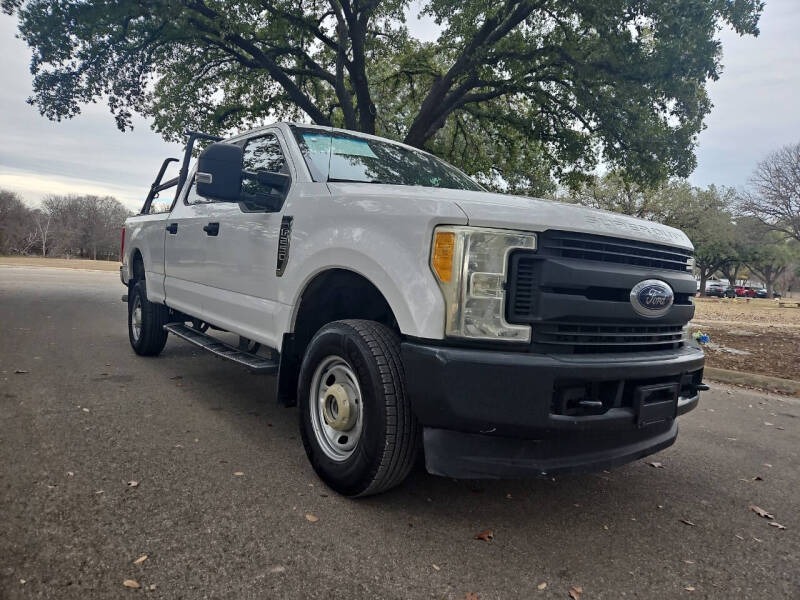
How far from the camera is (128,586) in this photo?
6.04 feet

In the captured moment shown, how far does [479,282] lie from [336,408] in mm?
1041

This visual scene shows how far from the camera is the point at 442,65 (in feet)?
50.8

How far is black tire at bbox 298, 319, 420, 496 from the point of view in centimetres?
238

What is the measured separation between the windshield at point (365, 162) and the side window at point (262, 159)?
0.60 ft

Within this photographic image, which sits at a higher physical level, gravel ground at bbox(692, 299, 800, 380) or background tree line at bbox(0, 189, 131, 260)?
background tree line at bbox(0, 189, 131, 260)

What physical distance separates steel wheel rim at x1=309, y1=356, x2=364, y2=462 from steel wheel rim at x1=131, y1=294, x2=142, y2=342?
3.73 meters

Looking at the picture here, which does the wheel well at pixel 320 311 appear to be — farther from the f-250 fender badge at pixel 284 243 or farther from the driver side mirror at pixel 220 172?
the driver side mirror at pixel 220 172

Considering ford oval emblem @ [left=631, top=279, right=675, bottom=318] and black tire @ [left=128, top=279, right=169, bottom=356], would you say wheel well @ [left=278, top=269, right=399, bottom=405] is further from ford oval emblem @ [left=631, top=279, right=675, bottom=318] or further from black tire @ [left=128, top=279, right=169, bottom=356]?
black tire @ [left=128, top=279, right=169, bottom=356]

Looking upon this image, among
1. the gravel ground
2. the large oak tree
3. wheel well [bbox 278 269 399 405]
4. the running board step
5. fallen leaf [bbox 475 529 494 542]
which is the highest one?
the large oak tree

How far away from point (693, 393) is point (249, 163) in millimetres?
3337

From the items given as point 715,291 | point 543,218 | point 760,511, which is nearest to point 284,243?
point 543,218

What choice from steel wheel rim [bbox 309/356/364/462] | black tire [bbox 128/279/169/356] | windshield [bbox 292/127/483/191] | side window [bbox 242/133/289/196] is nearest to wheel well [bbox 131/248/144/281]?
black tire [bbox 128/279/169/356]

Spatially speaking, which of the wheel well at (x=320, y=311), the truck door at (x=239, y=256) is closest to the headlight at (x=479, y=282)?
the wheel well at (x=320, y=311)

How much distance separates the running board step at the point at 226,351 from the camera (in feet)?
10.7
